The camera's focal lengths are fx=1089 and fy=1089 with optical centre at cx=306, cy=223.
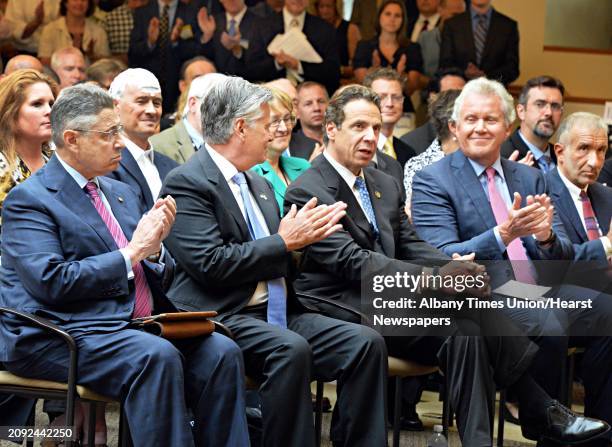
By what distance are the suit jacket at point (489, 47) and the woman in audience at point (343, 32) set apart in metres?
0.76

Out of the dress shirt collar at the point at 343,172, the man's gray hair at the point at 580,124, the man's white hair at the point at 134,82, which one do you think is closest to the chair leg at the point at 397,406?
the dress shirt collar at the point at 343,172

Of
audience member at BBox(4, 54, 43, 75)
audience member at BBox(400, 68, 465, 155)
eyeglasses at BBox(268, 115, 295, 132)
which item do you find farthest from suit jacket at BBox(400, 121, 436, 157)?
audience member at BBox(4, 54, 43, 75)

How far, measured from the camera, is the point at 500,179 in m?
5.47

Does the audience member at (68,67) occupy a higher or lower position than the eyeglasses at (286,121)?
higher

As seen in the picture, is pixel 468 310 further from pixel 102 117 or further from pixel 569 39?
pixel 569 39

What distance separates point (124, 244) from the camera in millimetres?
4223

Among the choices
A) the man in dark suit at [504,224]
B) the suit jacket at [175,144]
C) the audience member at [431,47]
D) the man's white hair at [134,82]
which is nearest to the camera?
the man in dark suit at [504,224]

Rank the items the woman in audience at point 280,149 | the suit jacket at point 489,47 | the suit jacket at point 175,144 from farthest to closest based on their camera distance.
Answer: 1. the suit jacket at point 489,47
2. the suit jacket at point 175,144
3. the woman in audience at point 280,149

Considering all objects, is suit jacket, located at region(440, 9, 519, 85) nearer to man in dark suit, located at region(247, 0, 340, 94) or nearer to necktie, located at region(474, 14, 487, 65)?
necktie, located at region(474, 14, 487, 65)

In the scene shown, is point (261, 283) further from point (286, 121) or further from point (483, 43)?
point (483, 43)

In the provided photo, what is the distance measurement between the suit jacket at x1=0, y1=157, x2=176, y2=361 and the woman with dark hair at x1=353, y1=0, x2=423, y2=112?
5021 mm

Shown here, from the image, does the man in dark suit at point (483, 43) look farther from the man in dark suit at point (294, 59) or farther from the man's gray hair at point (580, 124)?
the man's gray hair at point (580, 124)

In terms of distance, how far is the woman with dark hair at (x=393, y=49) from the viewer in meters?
8.87

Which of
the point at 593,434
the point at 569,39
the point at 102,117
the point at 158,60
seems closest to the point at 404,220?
the point at 593,434
